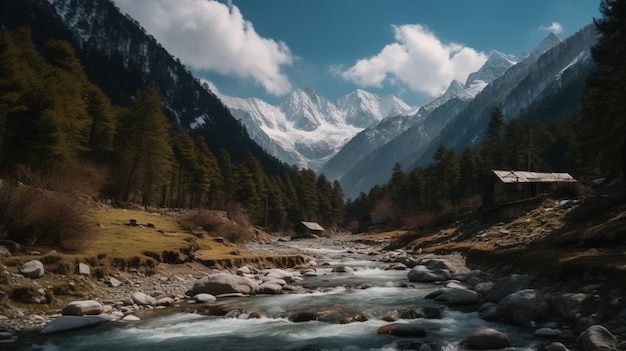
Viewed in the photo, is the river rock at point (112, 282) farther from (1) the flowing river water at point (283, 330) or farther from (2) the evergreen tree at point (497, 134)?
(2) the evergreen tree at point (497, 134)

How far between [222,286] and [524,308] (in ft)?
37.5

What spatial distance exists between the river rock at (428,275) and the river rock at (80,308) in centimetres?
1470

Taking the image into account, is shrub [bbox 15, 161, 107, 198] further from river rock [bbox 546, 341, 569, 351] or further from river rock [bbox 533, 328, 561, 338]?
river rock [bbox 546, 341, 569, 351]

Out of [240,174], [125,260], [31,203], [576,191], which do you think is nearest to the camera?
[31,203]

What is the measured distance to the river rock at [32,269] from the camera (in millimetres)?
13578

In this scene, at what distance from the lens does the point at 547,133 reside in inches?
3878

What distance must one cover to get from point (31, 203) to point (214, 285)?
779 centimetres

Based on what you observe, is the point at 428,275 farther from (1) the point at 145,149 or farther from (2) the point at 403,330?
(1) the point at 145,149

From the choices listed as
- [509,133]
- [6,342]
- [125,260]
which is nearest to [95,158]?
[125,260]

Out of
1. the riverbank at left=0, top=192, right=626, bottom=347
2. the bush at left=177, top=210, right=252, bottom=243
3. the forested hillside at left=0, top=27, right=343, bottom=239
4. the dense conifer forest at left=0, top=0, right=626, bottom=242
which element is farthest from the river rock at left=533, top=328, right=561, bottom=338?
the bush at left=177, top=210, right=252, bottom=243

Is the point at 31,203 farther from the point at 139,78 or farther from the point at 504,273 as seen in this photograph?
the point at 139,78

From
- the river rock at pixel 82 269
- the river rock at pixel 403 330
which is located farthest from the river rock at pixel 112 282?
the river rock at pixel 403 330

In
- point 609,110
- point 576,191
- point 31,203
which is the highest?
point 609,110

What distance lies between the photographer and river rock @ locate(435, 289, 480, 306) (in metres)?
14.7
